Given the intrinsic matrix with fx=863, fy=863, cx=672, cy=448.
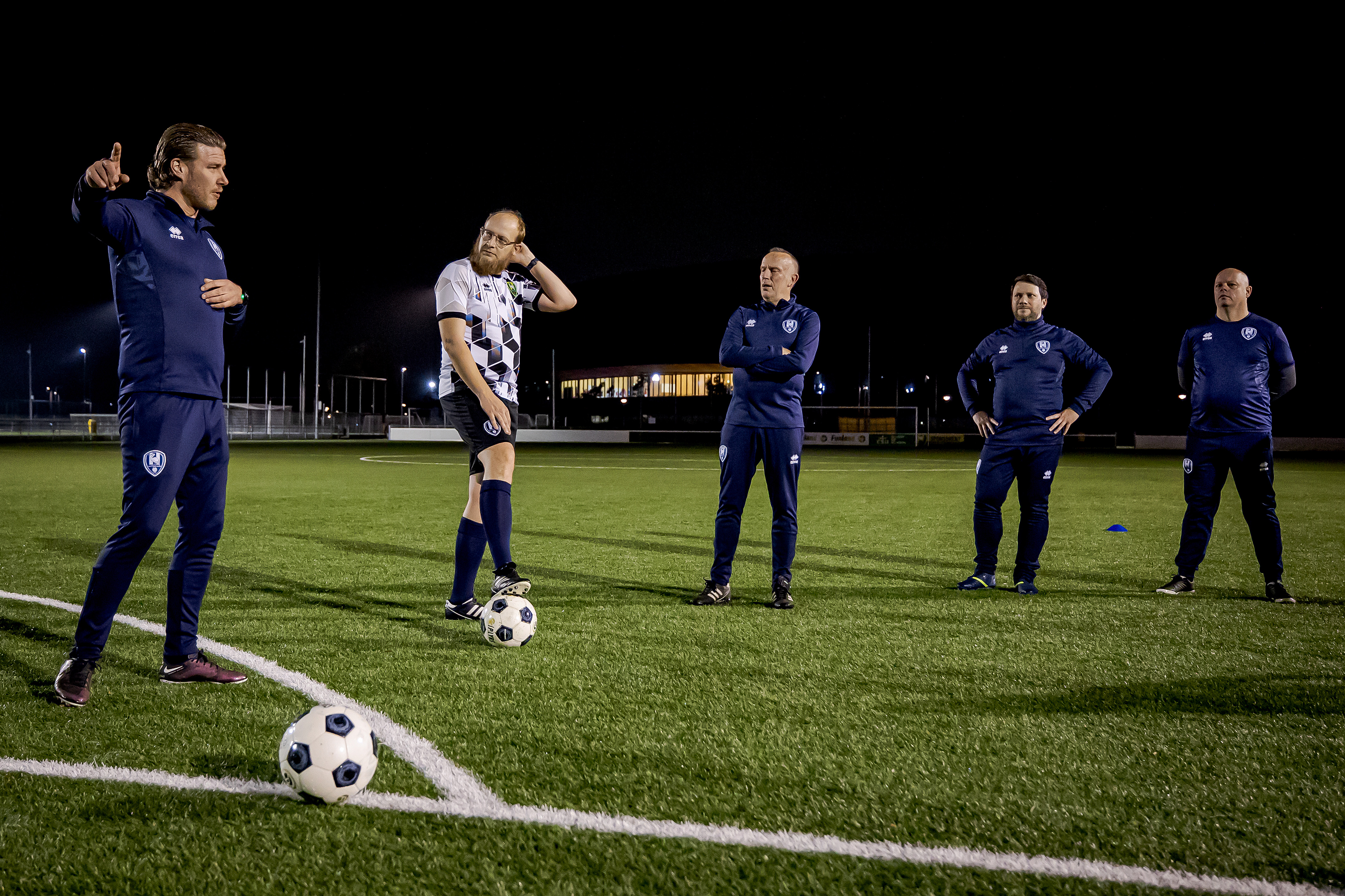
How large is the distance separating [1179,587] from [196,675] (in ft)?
17.8

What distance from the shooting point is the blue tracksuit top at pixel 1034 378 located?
219 inches

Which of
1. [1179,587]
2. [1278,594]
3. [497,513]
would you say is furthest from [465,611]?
[1278,594]

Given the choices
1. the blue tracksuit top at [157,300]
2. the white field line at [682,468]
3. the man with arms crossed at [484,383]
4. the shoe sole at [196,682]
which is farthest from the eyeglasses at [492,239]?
the white field line at [682,468]

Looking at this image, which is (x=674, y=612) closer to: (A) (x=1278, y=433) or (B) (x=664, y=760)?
(B) (x=664, y=760)

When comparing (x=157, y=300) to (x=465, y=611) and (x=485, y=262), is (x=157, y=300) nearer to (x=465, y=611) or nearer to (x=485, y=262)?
(x=485, y=262)

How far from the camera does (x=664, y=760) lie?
258 cm

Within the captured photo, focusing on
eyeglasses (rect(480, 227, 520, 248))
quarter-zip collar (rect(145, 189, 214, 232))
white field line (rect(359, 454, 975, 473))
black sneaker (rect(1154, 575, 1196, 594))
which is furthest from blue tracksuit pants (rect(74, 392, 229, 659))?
white field line (rect(359, 454, 975, 473))

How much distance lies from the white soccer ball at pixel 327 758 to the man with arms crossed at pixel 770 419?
9.18 ft

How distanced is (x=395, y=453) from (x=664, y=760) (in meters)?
28.0

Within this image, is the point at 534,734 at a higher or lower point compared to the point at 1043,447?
lower

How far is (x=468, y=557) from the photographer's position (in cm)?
452

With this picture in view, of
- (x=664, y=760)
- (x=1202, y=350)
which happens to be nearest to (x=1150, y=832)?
(x=664, y=760)

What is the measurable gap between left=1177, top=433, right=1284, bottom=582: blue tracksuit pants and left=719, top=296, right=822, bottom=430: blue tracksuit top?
97.3 inches

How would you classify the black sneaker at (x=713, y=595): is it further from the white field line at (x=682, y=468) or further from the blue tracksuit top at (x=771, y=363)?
the white field line at (x=682, y=468)
